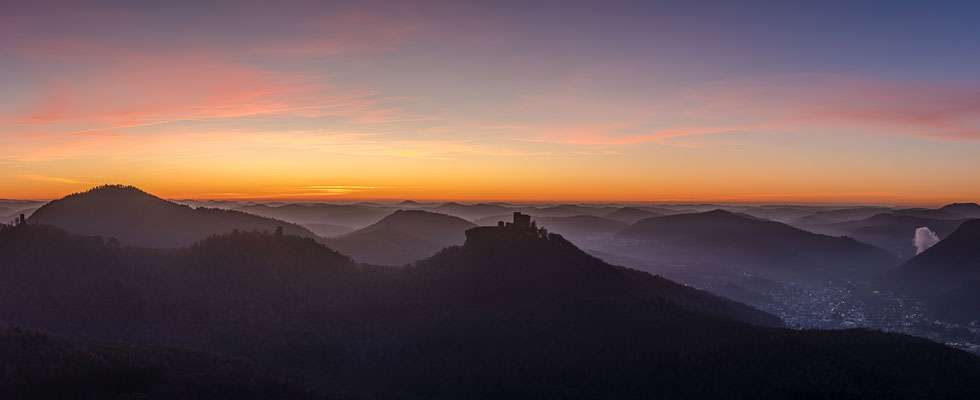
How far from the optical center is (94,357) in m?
41.8

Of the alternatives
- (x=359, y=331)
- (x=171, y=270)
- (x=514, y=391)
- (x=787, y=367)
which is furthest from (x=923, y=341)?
(x=171, y=270)

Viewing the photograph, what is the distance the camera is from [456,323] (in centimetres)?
8100

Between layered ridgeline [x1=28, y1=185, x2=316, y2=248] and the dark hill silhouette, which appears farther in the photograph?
layered ridgeline [x1=28, y1=185, x2=316, y2=248]

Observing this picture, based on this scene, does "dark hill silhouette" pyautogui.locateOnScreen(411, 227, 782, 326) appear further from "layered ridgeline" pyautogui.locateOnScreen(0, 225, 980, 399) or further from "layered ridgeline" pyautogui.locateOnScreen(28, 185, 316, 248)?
"layered ridgeline" pyautogui.locateOnScreen(28, 185, 316, 248)

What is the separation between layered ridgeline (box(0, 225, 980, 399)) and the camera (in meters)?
55.4

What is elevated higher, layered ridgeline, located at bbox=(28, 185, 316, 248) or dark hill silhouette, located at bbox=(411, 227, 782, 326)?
layered ridgeline, located at bbox=(28, 185, 316, 248)

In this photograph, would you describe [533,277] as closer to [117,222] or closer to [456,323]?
[456,323]

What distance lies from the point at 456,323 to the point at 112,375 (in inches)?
1894

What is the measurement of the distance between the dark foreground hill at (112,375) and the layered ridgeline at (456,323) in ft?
35.2

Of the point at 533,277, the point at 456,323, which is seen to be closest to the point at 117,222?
the point at 456,323

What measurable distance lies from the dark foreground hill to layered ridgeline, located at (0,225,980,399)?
422 inches

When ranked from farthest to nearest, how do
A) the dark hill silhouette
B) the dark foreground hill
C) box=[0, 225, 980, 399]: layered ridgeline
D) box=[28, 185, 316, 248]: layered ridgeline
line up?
box=[28, 185, 316, 248]: layered ridgeline < the dark hill silhouette < box=[0, 225, 980, 399]: layered ridgeline < the dark foreground hill

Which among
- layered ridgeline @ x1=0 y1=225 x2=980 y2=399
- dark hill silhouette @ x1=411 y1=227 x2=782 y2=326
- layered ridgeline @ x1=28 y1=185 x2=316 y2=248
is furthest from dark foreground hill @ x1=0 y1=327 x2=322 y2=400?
layered ridgeline @ x1=28 y1=185 x2=316 y2=248

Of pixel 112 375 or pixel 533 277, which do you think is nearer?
pixel 112 375
